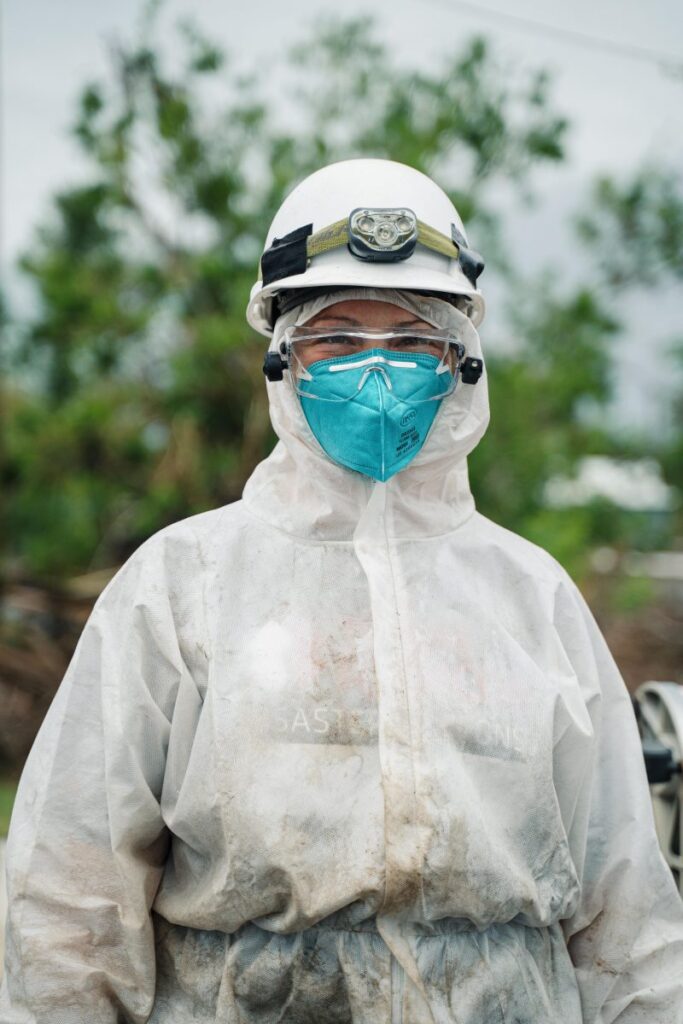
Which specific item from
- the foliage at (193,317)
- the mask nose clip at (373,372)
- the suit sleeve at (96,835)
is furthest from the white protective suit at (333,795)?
the foliage at (193,317)

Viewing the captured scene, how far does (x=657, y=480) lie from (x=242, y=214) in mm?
4999

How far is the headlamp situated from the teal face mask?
17cm

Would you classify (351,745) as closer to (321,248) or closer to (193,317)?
(321,248)

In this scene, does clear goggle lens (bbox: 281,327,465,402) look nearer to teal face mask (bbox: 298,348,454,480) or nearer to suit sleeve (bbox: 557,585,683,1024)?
teal face mask (bbox: 298,348,454,480)

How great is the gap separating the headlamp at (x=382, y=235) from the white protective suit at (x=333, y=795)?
103 mm

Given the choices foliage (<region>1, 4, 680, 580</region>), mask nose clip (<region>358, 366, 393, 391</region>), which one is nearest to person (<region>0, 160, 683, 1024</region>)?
mask nose clip (<region>358, 366, 393, 391</region>)

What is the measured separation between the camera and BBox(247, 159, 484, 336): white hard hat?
66.6 inches

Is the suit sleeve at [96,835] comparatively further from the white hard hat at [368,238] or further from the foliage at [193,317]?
the foliage at [193,317]

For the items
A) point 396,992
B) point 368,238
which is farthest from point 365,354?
point 396,992

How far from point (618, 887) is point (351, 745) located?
58 cm

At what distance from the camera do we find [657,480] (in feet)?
29.6

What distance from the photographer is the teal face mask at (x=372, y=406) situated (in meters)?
1.67

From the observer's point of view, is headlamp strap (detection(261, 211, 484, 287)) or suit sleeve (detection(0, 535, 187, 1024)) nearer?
suit sleeve (detection(0, 535, 187, 1024))

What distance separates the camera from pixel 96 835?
1.58 m
